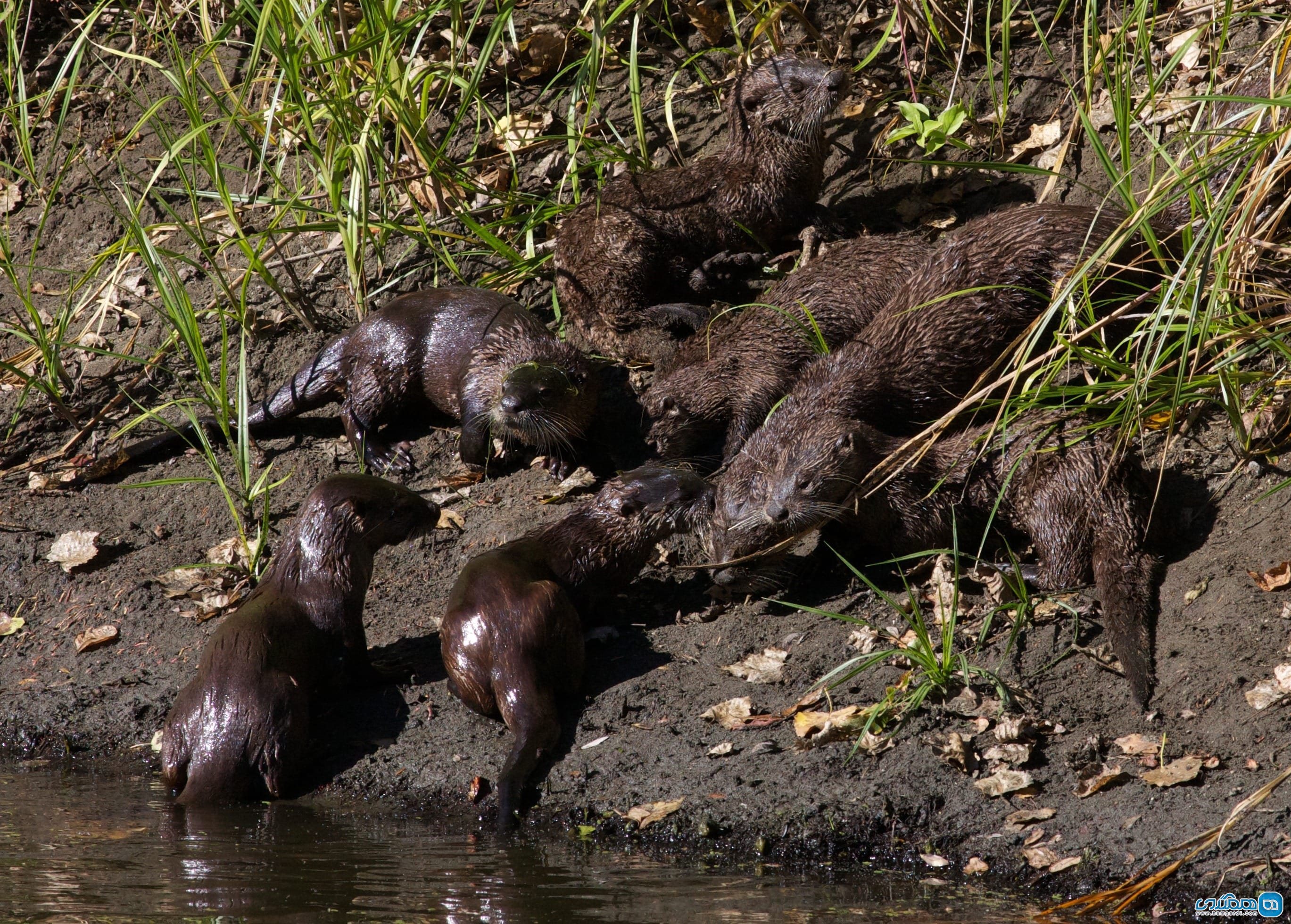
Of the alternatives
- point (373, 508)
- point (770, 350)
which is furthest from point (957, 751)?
point (770, 350)

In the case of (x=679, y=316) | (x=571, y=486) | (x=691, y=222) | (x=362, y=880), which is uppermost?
(x=691, y=222)

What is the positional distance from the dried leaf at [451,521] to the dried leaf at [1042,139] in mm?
2779

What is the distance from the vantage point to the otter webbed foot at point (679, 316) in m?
5.40

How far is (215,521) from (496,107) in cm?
266

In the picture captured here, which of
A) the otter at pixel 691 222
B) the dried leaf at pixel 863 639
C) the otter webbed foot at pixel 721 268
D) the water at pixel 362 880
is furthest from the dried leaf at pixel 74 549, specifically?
the dried leaf at pixel 863 639

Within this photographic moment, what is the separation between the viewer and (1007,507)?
Result: 3854mm

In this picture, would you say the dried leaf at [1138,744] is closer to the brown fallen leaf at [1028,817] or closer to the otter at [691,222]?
the brown fallen leaf at [1028,817]

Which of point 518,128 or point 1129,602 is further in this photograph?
point 518,128

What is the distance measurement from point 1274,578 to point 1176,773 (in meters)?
0.74

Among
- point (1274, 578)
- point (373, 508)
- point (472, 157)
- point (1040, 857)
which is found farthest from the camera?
point (472, 157)

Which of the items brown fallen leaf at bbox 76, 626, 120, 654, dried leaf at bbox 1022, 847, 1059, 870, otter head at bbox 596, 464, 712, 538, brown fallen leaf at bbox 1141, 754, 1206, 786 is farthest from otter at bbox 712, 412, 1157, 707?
brown fallen leaf at bbox 76, 626, 120, 654

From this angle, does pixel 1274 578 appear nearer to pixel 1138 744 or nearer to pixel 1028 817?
pixel 1138 744

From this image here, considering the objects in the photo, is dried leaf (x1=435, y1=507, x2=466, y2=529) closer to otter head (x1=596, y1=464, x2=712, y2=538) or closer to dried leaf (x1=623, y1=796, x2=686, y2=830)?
otter head (x1=596, y1=464, x2=712, y2=538)

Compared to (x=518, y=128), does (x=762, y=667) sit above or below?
below
